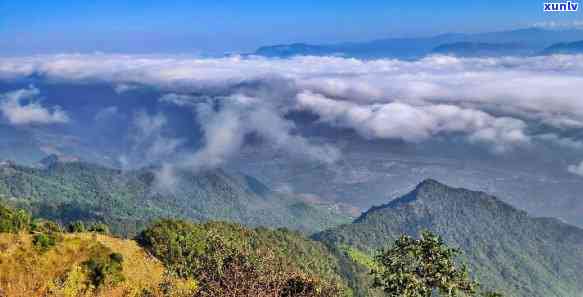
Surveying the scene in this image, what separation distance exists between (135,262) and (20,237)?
1956 cm

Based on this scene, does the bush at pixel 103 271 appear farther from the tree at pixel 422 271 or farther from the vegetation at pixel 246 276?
the tree at pixel 422 271

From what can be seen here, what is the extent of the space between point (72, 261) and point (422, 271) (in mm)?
55359

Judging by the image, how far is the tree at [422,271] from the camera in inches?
2184

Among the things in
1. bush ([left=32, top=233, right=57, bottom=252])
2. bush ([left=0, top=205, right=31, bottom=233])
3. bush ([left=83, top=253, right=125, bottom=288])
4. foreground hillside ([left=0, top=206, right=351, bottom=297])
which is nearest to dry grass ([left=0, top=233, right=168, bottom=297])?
foreground hillside ([left=0, top=206, right=351, bottom=297])

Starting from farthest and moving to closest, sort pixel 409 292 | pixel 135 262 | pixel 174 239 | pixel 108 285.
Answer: pixel 174 239
pixel 135 262
pixel 108 285
pixel 409 292

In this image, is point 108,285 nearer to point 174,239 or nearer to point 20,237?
point 20,237

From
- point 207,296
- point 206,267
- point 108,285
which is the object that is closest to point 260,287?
point 207,296

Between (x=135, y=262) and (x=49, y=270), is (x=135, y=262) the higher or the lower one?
the lower one

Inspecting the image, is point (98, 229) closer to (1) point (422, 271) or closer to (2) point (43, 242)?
(2) point (43, 242)

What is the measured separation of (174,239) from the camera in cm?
12744

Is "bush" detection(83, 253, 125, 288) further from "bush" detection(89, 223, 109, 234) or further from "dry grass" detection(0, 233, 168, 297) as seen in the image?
"bush" detection(89, 223, 109, 234)

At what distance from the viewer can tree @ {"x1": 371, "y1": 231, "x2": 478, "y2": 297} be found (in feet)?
182

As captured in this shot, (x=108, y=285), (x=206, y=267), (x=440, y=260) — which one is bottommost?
(x=108, y=285)

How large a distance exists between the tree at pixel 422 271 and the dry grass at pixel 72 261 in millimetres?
24150
